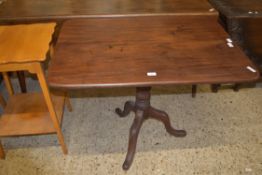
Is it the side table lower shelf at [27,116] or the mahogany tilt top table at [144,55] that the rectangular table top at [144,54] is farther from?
the side table lower shelf at [27,116]

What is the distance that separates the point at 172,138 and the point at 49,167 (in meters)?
0.86

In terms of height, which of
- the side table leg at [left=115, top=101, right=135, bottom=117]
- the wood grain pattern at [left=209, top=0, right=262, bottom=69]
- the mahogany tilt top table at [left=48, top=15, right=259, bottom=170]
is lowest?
the side table leg at [left=115, top=101, right=135, bottom=117]

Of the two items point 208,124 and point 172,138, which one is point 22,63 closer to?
point 172,138

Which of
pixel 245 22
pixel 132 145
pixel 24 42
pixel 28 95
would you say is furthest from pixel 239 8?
pixel 28 95

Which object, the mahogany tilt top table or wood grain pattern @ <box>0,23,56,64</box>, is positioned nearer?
the mahogany tilt top table

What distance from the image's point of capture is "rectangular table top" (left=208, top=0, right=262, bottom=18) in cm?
169

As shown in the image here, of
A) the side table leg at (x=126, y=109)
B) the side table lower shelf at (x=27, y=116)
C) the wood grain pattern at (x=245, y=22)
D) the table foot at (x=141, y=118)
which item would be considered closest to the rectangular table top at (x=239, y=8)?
the wood grain pattern at (x=245, y=22)

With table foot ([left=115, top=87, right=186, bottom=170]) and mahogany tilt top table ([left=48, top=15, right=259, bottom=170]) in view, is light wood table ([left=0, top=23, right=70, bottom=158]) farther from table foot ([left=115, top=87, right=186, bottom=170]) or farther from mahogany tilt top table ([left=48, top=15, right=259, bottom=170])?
table foot ([left=115, top=87, right=186, bottom=170])

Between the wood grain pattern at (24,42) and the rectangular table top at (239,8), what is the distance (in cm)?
121

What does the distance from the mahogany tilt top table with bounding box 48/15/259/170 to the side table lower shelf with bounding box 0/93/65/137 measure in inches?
21.8

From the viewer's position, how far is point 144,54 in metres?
1.17

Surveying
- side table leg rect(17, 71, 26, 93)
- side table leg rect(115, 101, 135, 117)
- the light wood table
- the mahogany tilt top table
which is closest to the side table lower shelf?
the light wood table

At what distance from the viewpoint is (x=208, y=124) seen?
6.07 ft

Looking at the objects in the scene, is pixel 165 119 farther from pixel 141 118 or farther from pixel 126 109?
pixel 126 109
